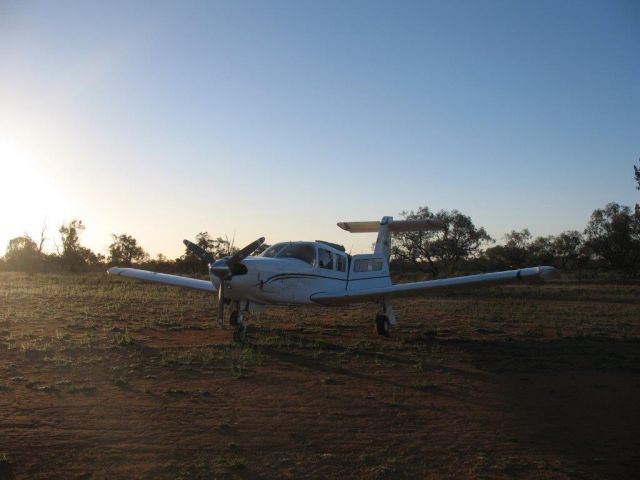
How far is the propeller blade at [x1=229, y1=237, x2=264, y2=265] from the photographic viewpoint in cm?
1247

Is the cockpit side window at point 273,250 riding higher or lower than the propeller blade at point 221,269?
higher

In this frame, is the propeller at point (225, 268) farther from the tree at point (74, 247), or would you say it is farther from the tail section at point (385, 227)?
the tree at point (74, 247)

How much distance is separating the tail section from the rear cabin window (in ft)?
2.70

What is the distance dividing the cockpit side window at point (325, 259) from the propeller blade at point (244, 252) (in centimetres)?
255

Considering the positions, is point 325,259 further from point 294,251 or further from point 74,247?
point 74,247

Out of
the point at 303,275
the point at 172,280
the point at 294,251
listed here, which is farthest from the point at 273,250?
the point at 172,280

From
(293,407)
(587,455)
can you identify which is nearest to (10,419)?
(293,407)

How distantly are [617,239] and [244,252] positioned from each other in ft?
169

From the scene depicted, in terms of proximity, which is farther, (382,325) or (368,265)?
(368,265)

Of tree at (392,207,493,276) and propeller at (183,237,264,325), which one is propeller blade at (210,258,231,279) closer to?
propeller at (183,237,264,325)

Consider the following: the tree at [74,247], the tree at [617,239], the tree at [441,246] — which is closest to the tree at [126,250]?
the tree at [74,247]

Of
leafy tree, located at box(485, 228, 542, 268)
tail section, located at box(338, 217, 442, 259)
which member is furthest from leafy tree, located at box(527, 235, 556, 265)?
tail section, located at box(338, 217, 442, 259)

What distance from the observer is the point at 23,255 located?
52.8 m

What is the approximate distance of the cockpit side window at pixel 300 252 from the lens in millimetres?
14547
